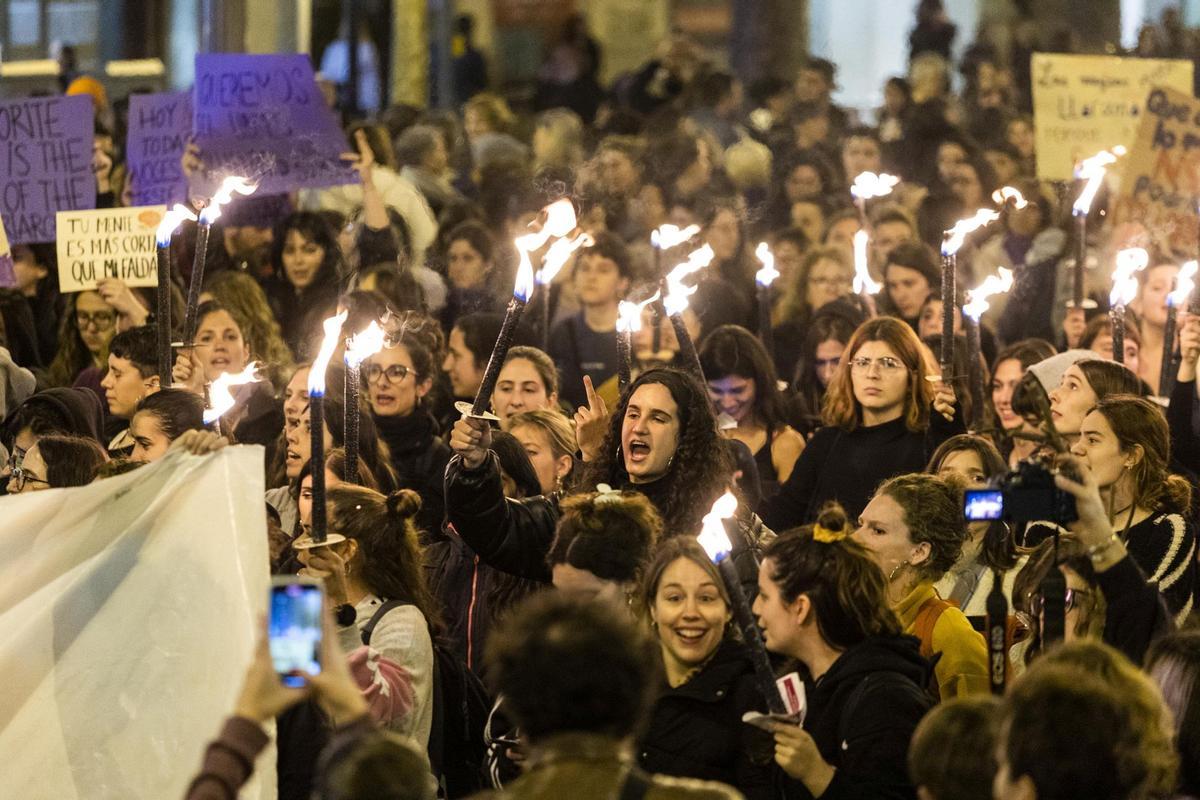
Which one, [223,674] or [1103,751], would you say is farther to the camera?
[223,674]

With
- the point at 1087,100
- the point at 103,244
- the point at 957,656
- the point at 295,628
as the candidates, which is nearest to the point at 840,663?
the point at 957,656

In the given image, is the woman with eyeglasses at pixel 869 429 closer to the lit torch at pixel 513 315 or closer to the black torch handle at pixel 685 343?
the black torch handle at pixel 685 343

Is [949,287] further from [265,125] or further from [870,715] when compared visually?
[265,125]

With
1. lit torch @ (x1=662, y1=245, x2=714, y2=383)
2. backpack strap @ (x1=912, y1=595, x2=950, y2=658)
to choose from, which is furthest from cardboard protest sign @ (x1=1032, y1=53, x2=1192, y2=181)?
backpack strap @ (x1=912, y1=595, x2=950, y2=658)

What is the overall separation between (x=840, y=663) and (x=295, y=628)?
1.74m

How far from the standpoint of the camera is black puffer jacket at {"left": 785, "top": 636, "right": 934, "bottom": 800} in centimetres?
482

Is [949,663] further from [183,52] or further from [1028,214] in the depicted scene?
[183,52]

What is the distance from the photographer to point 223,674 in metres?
4.88

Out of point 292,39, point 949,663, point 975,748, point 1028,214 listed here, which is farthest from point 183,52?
point 975,748

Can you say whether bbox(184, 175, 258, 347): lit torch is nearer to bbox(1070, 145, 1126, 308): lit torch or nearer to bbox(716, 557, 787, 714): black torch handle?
bbox(716, 557, 787, 714): black torch handle

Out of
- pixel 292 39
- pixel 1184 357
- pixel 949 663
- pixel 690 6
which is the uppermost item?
pixel 690 6

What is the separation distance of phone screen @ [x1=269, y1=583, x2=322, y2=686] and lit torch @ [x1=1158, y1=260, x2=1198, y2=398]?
4.85 meters

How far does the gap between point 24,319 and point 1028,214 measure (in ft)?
17.2

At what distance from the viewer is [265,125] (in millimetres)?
10375
